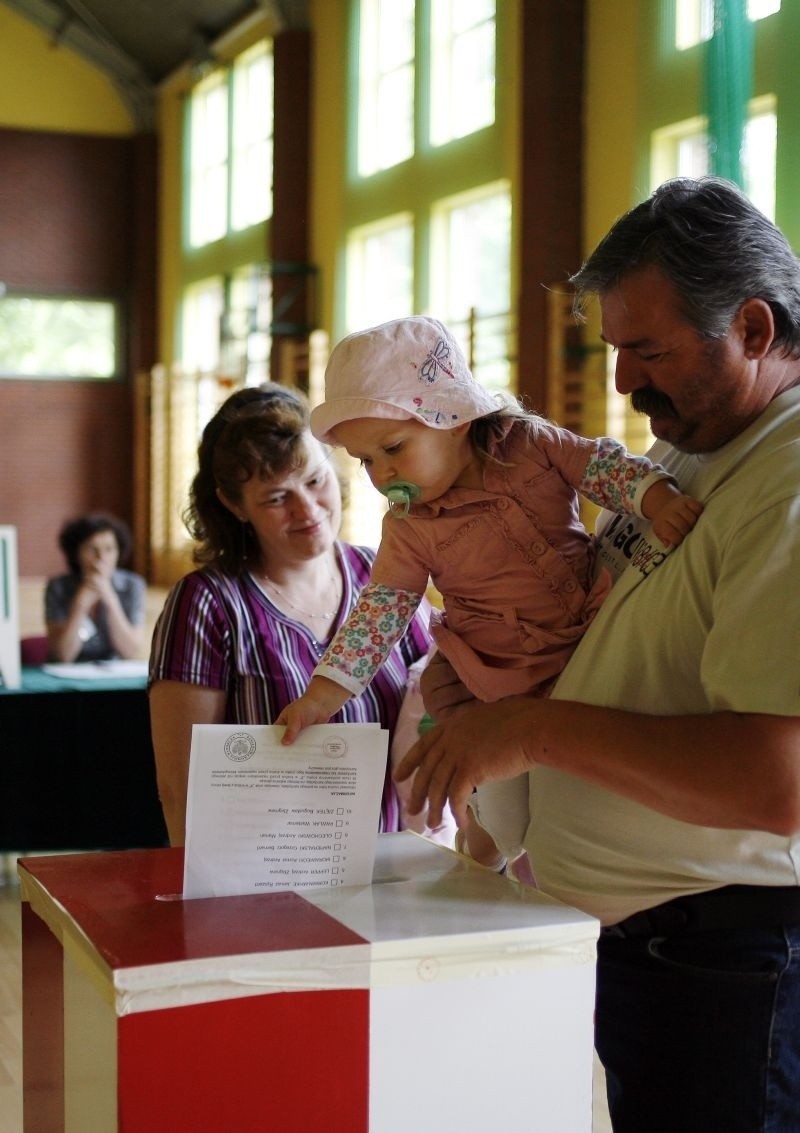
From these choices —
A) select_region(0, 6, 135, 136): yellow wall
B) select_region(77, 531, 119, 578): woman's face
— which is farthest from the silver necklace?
select_region(0, 6, 135, 136): yellow wall

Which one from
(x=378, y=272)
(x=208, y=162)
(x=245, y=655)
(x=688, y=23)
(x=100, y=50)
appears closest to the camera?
(x=245, y=655)

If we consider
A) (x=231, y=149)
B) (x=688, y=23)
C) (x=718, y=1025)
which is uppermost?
(x=231, y=149)

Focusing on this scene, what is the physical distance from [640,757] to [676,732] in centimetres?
4

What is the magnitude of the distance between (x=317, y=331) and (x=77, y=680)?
6779 mm

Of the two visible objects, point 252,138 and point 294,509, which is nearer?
point 294,509

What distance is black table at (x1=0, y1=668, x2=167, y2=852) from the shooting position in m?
4.45

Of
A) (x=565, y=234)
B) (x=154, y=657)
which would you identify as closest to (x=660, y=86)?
(x=565, y=234)

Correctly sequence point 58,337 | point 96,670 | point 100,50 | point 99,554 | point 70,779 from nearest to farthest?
point 70,779, point 96,670, point 99,554, point 100,50, point 58,337

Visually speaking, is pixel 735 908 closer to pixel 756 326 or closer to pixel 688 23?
pixel 756 326

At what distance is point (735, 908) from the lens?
141 cm

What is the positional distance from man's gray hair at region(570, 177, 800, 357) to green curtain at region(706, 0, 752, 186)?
15.4ft

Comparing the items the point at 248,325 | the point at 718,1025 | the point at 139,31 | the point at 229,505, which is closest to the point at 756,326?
the point at 718,1025

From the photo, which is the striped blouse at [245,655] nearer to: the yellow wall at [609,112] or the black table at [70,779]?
the black table at [70,779]

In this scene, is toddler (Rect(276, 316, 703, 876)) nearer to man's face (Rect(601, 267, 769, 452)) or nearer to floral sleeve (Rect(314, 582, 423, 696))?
floral sleeve (Rect(314, 582, 423, 696))
